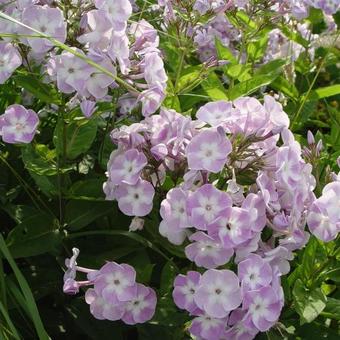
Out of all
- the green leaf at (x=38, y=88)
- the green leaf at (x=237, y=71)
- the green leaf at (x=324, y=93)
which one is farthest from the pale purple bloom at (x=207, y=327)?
the green leaf at (x=324, y=93)

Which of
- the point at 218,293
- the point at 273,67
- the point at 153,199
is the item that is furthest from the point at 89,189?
the point at 273,67

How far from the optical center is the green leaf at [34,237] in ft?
4.51

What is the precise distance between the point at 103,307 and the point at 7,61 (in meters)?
0.43

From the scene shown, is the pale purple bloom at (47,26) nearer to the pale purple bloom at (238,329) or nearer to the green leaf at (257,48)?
the pale purple bloom at (238,329)

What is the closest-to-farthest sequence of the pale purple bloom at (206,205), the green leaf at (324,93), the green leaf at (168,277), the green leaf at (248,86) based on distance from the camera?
the pale purple bloom at (206,205)
the green leaf at (168,277)
the green leaf at (248,86)
the green leaf at (324,93)

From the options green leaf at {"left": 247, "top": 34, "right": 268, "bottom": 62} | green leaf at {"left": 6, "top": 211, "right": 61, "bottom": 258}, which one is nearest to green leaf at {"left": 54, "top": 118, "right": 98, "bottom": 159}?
green leaf at {"left": 6, "top": 211, "right": 61, "bottom": 258}

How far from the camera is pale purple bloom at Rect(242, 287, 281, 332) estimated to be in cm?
109

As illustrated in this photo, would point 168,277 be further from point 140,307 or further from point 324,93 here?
point 324,93

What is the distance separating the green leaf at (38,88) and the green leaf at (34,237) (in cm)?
22

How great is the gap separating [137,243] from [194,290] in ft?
1.00

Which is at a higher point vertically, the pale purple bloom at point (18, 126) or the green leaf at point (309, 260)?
the pale purple bloom at point (18, 126)

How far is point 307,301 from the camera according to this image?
130 centimetres

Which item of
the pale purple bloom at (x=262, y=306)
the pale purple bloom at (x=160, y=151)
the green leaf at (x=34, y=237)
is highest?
the pale purple bloom at (x=160, y=151)

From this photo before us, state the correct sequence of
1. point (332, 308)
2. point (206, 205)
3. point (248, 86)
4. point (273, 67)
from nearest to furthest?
1. point (206, 205)
2. point (332, 308)
3. point (248, 86)
4. point (273, 67)
